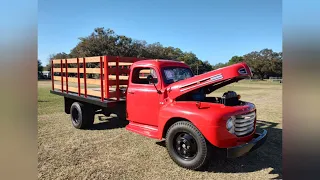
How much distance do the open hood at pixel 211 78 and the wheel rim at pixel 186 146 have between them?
84 centimetres

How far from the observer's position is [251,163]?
427 centimetres

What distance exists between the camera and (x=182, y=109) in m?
4.13

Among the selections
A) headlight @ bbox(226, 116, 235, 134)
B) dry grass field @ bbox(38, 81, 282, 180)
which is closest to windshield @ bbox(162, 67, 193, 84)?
dry grass field @ bbox(38, 81, 282, 180)

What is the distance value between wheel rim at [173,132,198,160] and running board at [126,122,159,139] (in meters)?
0.58

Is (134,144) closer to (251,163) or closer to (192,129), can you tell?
(192,129)

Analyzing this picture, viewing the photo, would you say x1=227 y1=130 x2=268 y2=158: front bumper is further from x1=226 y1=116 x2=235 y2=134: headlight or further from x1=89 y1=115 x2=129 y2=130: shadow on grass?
x1=89 y1=115 x2=129 y2=130: shadow on grass

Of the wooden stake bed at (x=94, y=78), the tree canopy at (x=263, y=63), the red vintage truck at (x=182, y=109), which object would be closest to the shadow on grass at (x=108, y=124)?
the red vintage truck at (x=182, y=109)

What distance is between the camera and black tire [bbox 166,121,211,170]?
3.79 metres

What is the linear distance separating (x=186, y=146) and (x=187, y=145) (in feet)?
0.11

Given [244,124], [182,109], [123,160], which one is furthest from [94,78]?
[244,124]

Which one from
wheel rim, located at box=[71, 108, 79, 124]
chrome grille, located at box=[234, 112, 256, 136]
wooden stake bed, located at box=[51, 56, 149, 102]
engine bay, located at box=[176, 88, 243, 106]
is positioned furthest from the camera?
wheel rim, located at box=[71, 108, 79, 124]

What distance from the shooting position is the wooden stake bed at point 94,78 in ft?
18.7

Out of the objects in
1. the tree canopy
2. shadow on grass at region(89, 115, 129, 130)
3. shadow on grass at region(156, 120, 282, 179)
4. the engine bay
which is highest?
the tree canopy

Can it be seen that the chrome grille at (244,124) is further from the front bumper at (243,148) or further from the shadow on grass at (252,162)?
the shadow on grass at (252,162)
